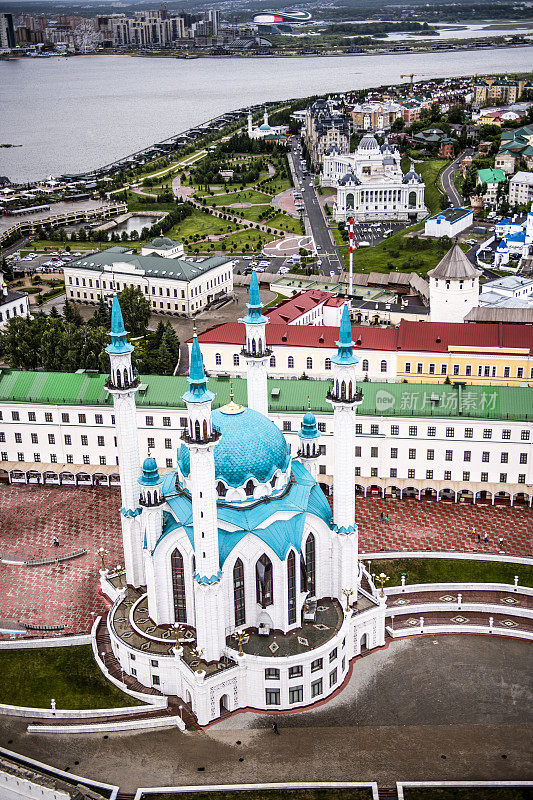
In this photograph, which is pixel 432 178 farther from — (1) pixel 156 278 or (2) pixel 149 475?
(2) pixel 149 475

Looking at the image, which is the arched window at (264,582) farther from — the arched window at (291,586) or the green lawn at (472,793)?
the green lawn at (472,793)

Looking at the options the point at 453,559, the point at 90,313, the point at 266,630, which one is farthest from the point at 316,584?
the point at 90,313

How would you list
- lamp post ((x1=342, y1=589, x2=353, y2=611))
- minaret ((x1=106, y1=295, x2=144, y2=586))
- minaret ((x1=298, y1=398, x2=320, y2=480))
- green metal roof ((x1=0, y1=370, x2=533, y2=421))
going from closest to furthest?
minaret ((x1=106, y1=295, x2=144, y2=586)), lamp post ((x1=342, y1=589, x2=353, y2=611)), minaret ((x1=298, y1=398, x2=320, y2=480)), green metal roof ((x1=0, y1=370, x2=533, y2=421))

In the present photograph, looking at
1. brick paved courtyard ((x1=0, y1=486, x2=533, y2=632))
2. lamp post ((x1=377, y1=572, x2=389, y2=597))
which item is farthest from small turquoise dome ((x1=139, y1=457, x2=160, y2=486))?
lamp post ((x1=377, y1=572, x2=389, y2=597))

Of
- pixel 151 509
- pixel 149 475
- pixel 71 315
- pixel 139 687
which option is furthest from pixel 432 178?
pixel 139 687

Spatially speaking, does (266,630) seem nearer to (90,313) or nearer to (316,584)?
(316,584)

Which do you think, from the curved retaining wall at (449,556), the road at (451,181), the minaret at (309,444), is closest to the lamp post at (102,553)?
the minaret at (309,444)

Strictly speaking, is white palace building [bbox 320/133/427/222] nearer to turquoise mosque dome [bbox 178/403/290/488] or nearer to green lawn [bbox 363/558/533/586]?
green lawn [bbox 363/558/533/586]
